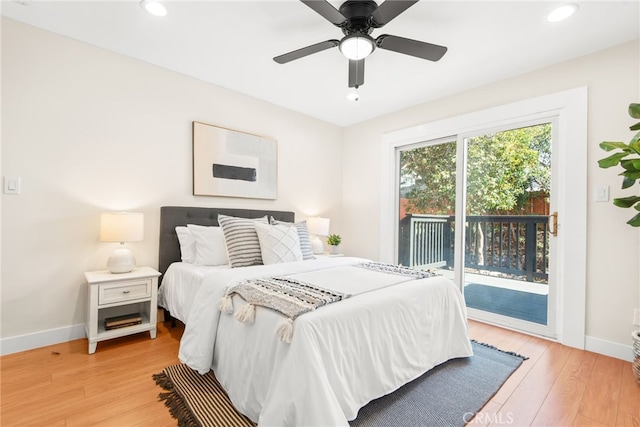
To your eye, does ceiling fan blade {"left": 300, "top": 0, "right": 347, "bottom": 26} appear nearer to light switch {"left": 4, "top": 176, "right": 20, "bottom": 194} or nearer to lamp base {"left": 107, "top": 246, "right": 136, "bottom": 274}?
lamp base {"left": 107, "top": 246, "right": 136, "bottom": 274}

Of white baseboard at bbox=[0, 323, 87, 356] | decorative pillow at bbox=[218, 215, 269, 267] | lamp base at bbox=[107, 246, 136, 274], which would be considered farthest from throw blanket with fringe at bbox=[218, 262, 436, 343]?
white baseboard at bbox=[0, 323, 87, 356]

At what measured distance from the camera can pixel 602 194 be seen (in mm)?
2400

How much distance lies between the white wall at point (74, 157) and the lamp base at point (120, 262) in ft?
0.89

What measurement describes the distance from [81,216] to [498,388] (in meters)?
3.39

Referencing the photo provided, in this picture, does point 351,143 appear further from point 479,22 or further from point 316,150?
point 479,22

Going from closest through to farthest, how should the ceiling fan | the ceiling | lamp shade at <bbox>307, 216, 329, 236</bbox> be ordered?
the ceiling fan
the ceiling
lamp shade at <bbox>307, 216, 329, 236</bbox>

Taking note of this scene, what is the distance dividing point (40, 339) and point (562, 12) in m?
4.54

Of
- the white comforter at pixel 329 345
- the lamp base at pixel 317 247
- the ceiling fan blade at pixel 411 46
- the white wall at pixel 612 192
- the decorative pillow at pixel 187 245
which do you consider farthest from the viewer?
the lamp base at pixel 317 247

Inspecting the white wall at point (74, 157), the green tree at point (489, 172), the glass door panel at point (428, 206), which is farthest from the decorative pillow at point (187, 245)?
the green tree at point (489, 172)

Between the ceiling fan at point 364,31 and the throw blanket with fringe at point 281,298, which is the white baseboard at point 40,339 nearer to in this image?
the throw blanket with fringe at point 281,298

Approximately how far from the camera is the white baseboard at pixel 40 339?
2.20m

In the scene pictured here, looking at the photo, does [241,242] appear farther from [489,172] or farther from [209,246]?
[489,172]

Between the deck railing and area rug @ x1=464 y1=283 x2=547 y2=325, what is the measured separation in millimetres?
189

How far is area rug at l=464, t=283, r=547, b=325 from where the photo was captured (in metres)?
2.83
